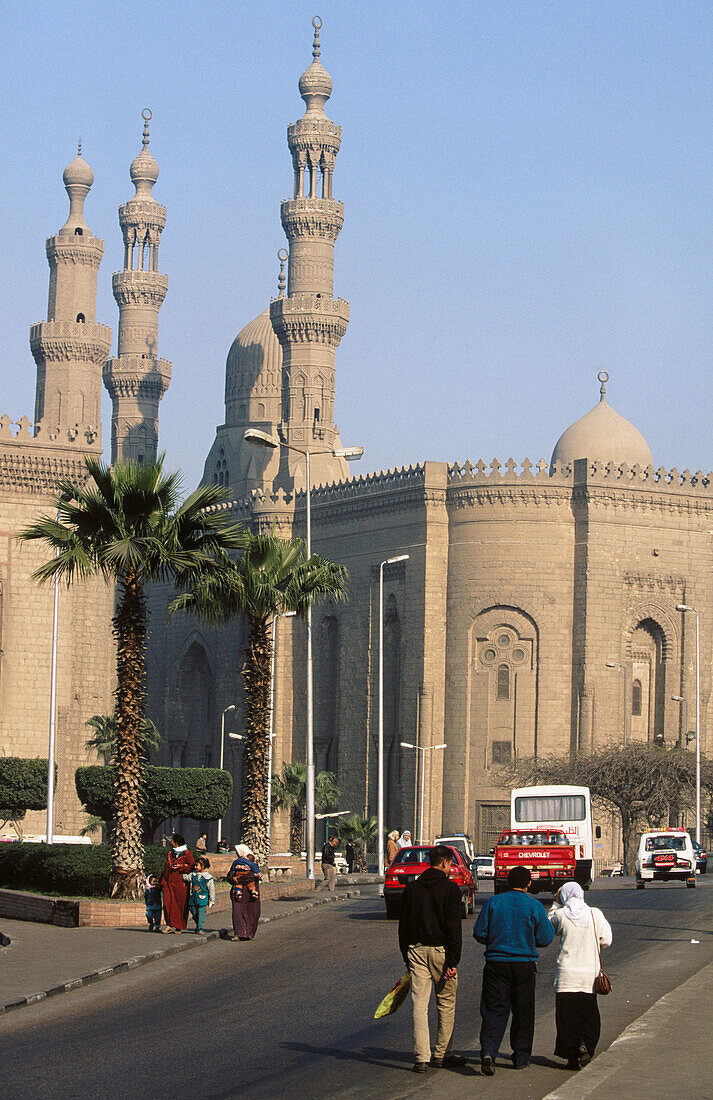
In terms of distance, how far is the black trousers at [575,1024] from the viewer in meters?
11.3

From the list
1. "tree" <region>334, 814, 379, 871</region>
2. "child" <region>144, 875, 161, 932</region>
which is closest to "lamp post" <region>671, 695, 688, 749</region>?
"tree" <region>334, 814, 379, 871</region>

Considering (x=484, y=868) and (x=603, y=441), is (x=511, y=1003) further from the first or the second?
(x=603, y=441)

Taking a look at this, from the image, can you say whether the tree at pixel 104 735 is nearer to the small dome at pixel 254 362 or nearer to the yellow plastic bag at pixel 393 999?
the small dome at pixel 254 362

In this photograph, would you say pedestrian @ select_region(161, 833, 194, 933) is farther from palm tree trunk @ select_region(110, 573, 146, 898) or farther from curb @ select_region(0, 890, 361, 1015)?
palm tree trunk @ select_region(110, 573, 146, 898)

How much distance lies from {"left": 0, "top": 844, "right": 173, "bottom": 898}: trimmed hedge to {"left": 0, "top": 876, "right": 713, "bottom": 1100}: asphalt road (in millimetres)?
3626

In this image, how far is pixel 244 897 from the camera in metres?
20.5

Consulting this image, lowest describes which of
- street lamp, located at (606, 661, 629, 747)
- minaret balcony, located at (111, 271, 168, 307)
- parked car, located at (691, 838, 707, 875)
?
parked car, located at (691, 838, 707, 875)

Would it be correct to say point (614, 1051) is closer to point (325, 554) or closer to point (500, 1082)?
point (500, 1082)

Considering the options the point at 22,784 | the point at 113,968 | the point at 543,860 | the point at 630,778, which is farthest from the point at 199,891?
the point at 630,778

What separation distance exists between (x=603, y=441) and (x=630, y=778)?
1430 cm

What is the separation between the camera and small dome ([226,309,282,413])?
8444cm

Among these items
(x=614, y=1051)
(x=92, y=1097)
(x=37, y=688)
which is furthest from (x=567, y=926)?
(x=37, y=688)

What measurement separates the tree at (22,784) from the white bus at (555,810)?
12956 mm

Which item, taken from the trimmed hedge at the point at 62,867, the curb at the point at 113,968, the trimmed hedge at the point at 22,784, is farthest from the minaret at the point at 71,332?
the curb at the point at 113,968
